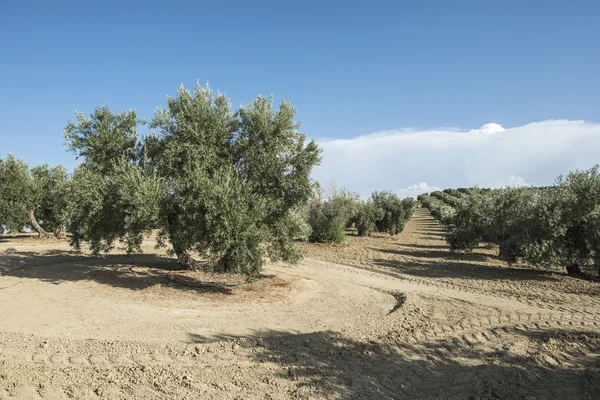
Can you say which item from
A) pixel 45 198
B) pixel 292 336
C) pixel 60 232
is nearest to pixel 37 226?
pixel 60 232

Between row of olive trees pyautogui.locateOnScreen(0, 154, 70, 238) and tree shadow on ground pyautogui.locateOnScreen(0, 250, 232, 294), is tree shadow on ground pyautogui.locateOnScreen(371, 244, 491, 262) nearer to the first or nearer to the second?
tree shadow on ground pyautogui.locateOnScreen(0, 250, 232, 294)

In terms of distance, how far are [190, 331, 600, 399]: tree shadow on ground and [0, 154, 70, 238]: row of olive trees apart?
79.4 ft

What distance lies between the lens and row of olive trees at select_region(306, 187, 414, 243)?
101ft

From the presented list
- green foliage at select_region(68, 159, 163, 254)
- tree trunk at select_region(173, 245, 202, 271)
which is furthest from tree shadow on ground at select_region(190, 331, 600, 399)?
tree trunk at select_region(173, 245, 202, 271)

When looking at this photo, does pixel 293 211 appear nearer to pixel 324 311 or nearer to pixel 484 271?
pixel 324 311

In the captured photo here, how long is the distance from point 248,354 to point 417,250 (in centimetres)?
2250

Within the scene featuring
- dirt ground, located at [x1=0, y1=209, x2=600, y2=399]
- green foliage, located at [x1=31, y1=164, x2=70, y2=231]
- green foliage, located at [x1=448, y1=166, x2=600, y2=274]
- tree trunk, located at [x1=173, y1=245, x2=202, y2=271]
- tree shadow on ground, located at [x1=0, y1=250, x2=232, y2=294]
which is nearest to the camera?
dirt ground, located at [x1=0, y1=209, x2=600, y2=399]

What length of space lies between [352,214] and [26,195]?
27393 mm

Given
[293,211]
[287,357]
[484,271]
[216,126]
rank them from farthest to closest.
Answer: [484,271] < [293,211] < [216,126] < [287,357]

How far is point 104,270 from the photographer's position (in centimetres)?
1702

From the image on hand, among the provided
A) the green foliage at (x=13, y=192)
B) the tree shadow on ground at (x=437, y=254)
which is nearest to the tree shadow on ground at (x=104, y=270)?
the green foliage at (x=13, y=192)

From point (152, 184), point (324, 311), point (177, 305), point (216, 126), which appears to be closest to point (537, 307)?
point (324, 311)

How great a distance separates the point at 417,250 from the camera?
28.0 meters

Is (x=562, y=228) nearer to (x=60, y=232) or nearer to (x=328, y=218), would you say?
(x=328, y=218)
